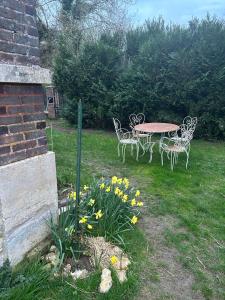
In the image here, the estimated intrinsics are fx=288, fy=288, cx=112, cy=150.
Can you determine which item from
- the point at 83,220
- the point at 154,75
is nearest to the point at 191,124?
the point at 154,75

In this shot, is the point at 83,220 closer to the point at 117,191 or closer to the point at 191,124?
the point at 117,191

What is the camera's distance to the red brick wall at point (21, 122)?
231 centimetres

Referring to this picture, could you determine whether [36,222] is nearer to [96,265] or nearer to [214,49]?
[96,265]

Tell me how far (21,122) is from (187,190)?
313 centimetres

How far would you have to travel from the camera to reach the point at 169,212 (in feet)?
12.8

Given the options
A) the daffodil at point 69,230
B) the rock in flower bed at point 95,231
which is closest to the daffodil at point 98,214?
the rock in flower bed at point 95,231

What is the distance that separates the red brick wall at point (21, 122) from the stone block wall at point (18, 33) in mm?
231

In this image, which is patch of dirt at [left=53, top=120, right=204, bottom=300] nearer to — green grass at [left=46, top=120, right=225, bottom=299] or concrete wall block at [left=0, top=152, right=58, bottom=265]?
green grass at [left=46, top=120, right=225, bottom=299]

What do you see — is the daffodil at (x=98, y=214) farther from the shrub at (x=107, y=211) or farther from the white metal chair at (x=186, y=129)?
the white metal chair at (x=186, y=129)

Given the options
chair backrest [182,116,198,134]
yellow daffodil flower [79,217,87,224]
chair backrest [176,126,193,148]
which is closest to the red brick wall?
yellow daffodil flower [79,217,87,224]

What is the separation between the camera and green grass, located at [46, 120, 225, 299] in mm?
2898

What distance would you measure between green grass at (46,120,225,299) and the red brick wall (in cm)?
162

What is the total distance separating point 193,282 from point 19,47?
2543 millimetres

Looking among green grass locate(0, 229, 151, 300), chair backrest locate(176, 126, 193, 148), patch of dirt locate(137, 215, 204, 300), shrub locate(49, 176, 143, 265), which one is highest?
chair backrest locate(176, 126, 193, 148)
